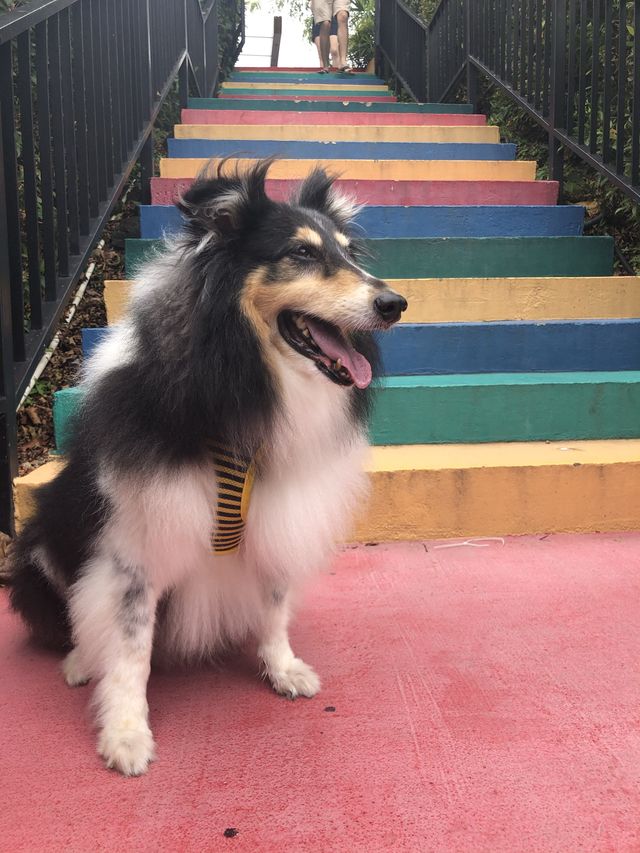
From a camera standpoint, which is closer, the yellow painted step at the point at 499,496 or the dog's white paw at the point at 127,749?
the dog's white paw at the point at 127,749

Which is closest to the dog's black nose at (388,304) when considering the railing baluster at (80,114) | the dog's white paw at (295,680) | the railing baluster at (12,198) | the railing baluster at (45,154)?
the dog's white paw at (295,680)

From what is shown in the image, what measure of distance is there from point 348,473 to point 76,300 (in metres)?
2.73

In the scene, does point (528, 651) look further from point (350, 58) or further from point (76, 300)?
point (350, 58)

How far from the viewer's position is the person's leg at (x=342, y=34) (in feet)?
35.6

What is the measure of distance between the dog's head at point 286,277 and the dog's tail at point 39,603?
3.60ft

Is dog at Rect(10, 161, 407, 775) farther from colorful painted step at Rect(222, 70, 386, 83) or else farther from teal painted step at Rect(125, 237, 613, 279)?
colorful painted step at Rect(222, 70, 386, 83)

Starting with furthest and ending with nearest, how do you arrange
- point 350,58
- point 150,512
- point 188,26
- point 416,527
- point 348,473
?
point 350,58, point 188,26, point 416,527, point 348,473, point 150,512

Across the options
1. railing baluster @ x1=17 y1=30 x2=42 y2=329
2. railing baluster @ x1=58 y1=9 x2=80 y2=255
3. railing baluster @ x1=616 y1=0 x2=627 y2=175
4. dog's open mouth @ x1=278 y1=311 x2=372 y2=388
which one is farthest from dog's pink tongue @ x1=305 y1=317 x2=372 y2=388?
railing baluster @ x1=616 y1=0 x2=627 y2=175

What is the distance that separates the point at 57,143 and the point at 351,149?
2.91 meters

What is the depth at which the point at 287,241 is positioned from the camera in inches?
73.2

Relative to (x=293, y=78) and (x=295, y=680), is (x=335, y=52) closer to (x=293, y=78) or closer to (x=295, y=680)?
(x=293, y=78)

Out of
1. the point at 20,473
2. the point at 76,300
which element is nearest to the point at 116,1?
the point at 76,300

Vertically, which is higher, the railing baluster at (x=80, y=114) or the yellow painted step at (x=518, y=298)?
the railing baluster at (x=80, y=114)

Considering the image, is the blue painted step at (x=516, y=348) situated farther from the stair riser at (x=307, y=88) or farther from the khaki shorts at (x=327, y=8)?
the khaki shorts at (x=327, y=8)
